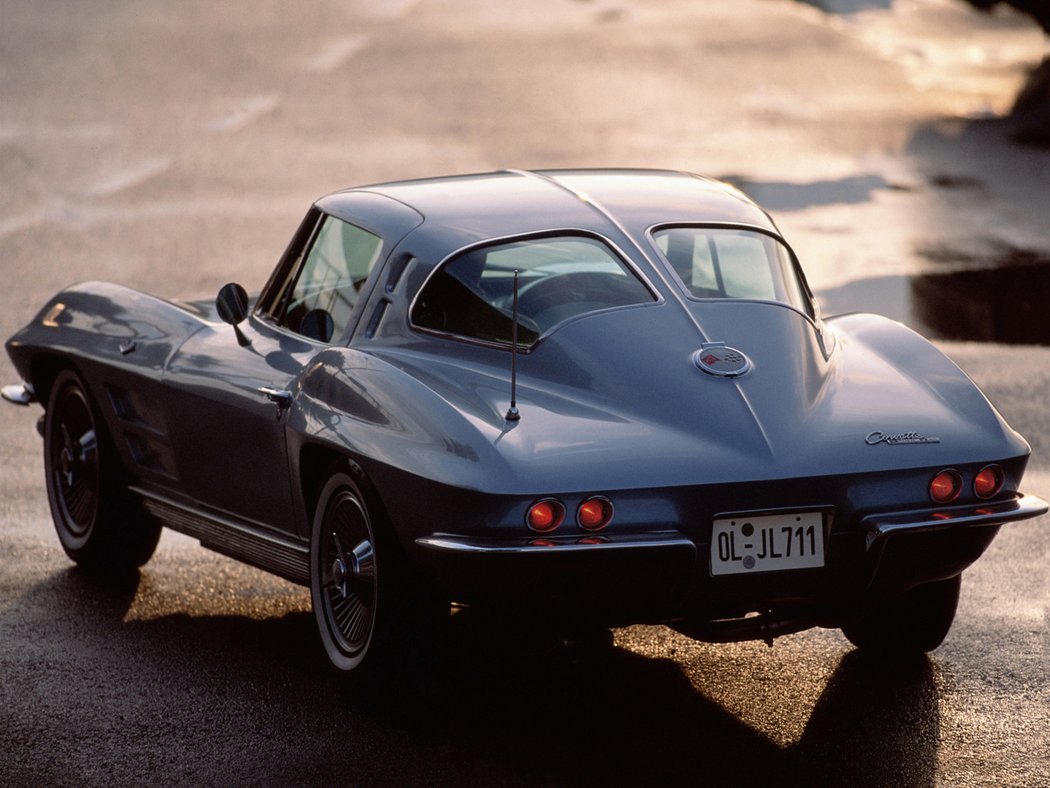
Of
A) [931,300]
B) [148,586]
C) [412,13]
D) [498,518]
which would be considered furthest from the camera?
[412,13]

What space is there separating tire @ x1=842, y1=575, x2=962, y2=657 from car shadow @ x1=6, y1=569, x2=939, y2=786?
72 millimetres

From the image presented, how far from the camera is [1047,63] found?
2264cm

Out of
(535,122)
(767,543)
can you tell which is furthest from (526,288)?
(535,122)

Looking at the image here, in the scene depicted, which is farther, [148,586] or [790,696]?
[148,586]

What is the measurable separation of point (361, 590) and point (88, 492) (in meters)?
2.32

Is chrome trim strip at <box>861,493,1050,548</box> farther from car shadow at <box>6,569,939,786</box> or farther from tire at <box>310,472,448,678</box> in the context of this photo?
tire at <box>310,472,448,678</box>

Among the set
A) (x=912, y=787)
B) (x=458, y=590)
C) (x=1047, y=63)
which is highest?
(x=458, y=590)

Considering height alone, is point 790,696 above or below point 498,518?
below

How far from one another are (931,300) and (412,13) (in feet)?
48.9

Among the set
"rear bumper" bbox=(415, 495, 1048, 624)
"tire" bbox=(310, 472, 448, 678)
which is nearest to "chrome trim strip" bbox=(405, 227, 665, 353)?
"tire" bbox=(310, 472, 448, 678)

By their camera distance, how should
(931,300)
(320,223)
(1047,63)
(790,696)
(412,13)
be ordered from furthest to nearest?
(412,13)
(1047,63)
(931,300)
(320,223)
(790,696)

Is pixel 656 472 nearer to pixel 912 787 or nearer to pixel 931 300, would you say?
pixel 912 787

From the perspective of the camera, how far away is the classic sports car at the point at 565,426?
5008mm

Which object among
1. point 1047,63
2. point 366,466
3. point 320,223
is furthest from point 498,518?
point 1047,63
